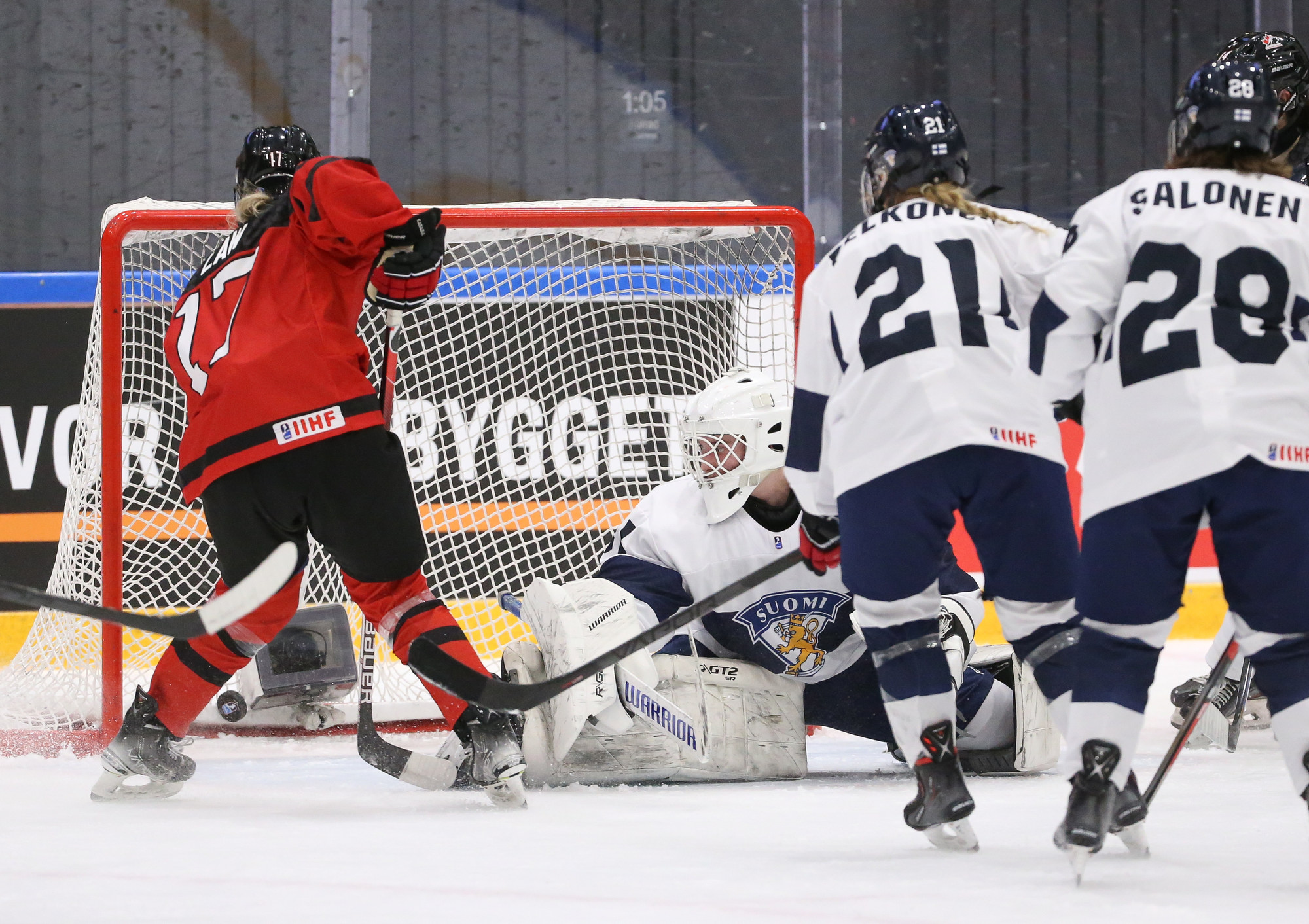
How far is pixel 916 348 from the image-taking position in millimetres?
1912

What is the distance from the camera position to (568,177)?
16.9 ft

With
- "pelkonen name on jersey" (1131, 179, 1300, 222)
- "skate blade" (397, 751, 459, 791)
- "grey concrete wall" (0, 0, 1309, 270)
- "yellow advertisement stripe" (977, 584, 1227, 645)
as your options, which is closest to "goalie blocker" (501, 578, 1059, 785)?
"skate blade" (397, 751, 459, 791)

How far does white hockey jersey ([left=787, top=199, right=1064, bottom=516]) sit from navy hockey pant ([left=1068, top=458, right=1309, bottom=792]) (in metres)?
0.23

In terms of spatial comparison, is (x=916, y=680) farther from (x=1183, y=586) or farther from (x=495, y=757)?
(x=495, y=757)

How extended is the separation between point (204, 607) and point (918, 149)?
1.18m

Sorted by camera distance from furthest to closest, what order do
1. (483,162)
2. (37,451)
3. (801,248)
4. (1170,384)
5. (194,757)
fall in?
(483,162) < (37,451) < (801,248) < (194,757) < (1170,384)

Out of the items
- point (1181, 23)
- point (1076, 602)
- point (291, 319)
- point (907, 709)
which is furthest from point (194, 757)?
point (1181, 23)

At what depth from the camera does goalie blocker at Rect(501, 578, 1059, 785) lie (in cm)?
244

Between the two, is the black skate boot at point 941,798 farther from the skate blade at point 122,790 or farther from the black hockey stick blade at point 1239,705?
the skate blade at point 122,790

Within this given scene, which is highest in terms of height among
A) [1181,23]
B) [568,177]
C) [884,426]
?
[1181,23]

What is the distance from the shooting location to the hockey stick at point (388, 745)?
242 cm

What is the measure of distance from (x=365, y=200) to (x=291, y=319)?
0.23 meters

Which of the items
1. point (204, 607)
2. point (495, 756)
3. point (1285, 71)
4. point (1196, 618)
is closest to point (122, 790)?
point (204, 607)

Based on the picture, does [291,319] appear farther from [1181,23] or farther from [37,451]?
[1181,23]
